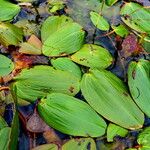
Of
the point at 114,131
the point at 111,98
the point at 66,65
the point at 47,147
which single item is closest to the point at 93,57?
the point at 66,65

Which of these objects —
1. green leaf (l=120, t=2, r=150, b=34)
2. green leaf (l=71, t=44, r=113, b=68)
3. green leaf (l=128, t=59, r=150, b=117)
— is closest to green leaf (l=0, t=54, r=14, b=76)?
green leaf (l=71, t=44, r=113, b=68)

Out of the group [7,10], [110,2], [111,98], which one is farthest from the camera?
[110,2]

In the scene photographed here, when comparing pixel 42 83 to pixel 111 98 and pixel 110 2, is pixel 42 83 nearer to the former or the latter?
pixel 111 98

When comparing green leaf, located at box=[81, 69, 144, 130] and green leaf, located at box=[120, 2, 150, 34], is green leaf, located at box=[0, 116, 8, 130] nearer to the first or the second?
Result: green leaf, located at box=[81, 69, 144, 130]

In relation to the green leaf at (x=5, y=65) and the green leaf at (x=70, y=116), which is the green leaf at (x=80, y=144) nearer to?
the green leaf at (x=70, y=116)


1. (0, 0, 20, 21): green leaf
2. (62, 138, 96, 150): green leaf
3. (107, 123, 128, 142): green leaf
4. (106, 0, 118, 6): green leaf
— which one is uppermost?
(106, 0, 118, 6): green leaf

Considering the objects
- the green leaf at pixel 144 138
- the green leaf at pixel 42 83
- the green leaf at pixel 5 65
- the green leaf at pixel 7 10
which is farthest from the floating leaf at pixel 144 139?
the green leaf at pixel 7 10

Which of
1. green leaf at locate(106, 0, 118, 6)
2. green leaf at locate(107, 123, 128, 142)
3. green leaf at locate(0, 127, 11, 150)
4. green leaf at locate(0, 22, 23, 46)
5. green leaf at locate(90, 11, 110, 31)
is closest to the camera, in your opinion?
green leaf at locate(0, 127, 11, 150)
